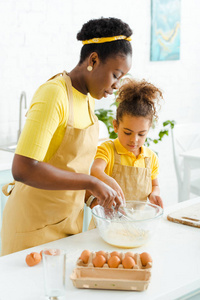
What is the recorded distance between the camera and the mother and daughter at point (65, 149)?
1.31 meters

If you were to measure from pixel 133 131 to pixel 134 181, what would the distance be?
21 centimetres

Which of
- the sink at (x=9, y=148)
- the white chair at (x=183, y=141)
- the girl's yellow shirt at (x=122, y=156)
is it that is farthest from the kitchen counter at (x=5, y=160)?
the white chair at (x=183, y=141)

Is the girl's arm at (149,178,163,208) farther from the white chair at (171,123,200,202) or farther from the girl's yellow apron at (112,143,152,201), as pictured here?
the white chair at (171,123,200,202)

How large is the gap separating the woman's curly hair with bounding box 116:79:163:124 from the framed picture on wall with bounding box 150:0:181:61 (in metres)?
2.25

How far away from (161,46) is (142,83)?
2.39 m

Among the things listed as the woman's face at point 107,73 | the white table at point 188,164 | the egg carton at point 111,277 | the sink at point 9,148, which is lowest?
the white table at point 188,164

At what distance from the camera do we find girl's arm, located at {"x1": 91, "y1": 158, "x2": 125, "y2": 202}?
1.59 m

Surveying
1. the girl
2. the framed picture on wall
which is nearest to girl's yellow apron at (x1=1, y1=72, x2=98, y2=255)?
the girl

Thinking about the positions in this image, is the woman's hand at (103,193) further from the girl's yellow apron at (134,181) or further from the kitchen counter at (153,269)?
the girl's yellow apron at (134,181)

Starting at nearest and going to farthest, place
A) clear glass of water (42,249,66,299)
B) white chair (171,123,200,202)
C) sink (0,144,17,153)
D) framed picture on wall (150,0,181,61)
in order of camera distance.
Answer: clear glass of water (42,249,66,299) < sink (0,144,17,153) < white chair (171,123,200,202) < framed picture on wall (150,0,181,61)

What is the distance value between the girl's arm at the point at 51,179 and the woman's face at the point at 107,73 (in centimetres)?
31

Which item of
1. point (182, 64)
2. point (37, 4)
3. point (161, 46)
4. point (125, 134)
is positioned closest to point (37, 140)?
point (125, 134)

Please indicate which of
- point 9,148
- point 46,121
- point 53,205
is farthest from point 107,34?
point 9,148

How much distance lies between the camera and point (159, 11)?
4059 mm
